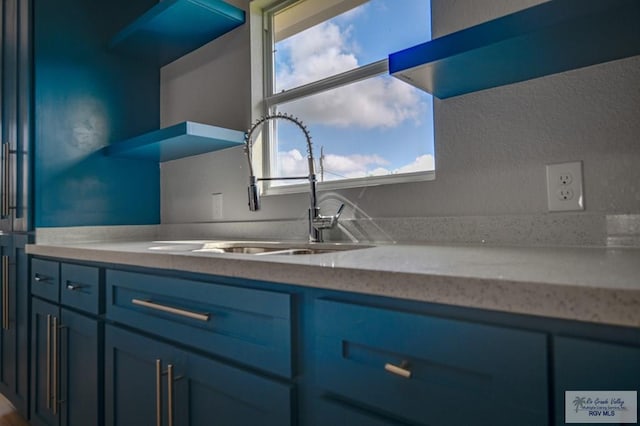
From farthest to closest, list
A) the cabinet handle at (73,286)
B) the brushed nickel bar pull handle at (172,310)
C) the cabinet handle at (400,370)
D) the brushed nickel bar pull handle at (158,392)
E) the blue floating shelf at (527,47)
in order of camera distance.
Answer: the cabinet handle at (73,286)
the brushed nickel bar pull handle at (158,392)
the brushed nickel bar pull handle at (172,310)
the blue floating shelf at (527,47)
the cabinet handle at (400,370)

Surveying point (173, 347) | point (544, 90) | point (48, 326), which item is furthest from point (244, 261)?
point (48, 326)

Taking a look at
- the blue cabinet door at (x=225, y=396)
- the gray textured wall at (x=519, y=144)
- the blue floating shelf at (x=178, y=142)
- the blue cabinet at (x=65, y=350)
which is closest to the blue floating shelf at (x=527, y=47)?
the gray textured wall at (x=519, y=144)

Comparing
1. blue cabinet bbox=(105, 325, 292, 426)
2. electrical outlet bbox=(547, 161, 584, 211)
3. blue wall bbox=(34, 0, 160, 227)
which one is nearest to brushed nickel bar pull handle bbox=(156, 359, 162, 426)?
blue cabinet bbox=(105, 325, 292, 426)

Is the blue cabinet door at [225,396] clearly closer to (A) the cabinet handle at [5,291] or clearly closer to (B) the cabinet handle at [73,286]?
(B) the cabinet handle at [73,286]

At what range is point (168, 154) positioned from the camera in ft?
6.49

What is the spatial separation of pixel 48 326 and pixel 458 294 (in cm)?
168

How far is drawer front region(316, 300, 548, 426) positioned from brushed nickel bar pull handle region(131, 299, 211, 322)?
1.05 ft

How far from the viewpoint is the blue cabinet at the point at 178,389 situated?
0.75 m

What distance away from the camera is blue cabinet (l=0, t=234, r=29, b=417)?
1.77m

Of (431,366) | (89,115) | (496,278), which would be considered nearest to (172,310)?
(431,366)

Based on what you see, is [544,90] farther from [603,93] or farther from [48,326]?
[48,326]

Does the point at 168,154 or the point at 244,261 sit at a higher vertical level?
the point at 168,154

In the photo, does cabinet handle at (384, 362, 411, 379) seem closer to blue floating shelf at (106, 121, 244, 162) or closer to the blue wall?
blue floating shelf at (106, 121, 244, 162)
